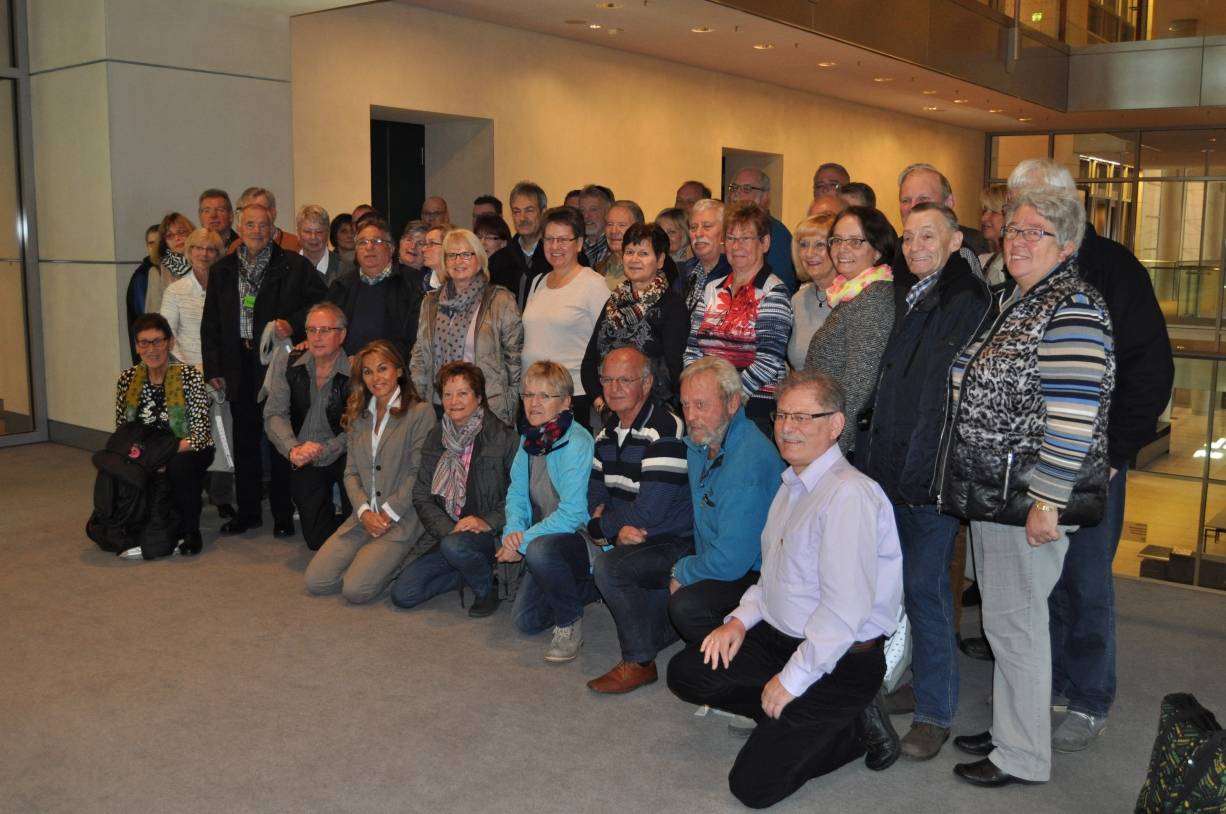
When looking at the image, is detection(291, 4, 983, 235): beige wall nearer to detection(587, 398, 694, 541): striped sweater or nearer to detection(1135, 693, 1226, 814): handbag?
detection(587, 398, 694, 541): striped sweater

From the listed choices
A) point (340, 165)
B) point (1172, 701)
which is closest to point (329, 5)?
point (340, 165)

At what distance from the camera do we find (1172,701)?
274cm

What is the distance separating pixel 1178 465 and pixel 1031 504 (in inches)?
624

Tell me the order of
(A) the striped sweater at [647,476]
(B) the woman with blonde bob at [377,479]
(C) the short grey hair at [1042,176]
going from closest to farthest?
(C) the short grey hair at [1042,176]
(A) the striped sweater at [647,476]
(B) the woman with blonde bob at [377,479]

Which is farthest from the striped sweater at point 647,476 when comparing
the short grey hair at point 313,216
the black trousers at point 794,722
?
the short grey hair at point 313,216

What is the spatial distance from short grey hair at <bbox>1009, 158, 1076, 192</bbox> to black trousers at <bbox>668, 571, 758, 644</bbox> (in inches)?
59.6

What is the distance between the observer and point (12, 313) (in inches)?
333

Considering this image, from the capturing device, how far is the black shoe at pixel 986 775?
10.3ft

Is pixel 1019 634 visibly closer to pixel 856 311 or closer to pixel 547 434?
pixel 856 311

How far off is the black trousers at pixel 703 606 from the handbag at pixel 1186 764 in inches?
51.6

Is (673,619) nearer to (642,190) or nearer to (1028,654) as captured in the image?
(1028,654)

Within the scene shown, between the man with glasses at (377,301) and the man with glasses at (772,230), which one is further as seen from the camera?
the man with glasses at (377,301)

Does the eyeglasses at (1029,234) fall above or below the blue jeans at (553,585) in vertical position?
above

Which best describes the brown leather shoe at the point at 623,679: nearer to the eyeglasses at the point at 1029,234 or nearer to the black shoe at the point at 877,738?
the black shoe at the point at 877,738
